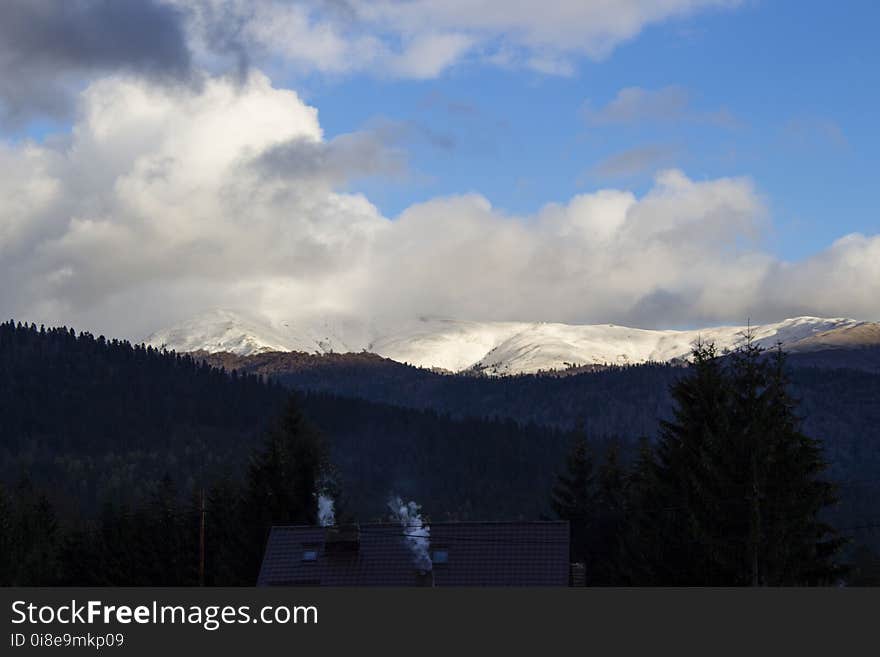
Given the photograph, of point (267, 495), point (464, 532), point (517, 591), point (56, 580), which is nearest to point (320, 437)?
point (267, 495)

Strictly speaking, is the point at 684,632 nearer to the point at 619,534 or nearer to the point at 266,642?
the point at 266,642

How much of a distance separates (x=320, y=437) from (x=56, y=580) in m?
26.6

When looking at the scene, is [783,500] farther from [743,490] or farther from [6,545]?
[6,545]

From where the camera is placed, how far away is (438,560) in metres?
66.1

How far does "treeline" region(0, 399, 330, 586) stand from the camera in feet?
267

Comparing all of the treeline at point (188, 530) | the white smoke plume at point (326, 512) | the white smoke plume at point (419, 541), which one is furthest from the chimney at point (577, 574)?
the treeline at point (188, 530)

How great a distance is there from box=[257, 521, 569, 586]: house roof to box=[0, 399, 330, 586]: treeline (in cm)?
733

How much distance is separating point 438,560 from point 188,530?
1284 inches

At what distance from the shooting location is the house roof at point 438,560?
213 feet

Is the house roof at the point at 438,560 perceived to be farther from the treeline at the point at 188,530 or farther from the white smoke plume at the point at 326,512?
the white smoke plume at the point at 326,512

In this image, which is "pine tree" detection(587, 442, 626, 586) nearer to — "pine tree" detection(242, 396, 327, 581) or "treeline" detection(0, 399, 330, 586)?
"treeline" detection(0, 399, 330, 586)

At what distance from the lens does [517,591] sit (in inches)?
1499

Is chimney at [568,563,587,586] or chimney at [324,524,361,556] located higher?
chimney at [324,524,361,556]

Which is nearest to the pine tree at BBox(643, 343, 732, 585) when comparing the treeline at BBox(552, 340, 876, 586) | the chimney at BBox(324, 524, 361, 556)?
Answer: the treeline at BBox(552, 340, 876, 586)
